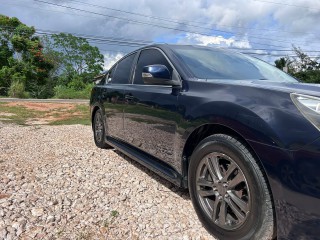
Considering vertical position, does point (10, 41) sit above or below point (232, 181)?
above

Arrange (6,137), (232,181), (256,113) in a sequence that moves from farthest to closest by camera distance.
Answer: (6,137) < (232,181) < (256,113)

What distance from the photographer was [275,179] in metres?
1.92

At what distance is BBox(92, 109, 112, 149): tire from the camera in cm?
507

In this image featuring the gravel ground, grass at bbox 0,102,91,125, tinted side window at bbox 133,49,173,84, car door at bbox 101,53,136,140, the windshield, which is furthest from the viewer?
grass at bbox 0,102,91,125

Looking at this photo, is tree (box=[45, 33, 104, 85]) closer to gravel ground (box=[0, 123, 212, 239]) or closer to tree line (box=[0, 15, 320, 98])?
tree line (box=[0, 15, 320, 98])

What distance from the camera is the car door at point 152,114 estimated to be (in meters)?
2.99

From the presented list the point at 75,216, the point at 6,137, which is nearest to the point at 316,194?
the point at 75,216

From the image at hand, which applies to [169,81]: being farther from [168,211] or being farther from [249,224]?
[249,224]

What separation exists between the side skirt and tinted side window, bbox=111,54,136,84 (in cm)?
85

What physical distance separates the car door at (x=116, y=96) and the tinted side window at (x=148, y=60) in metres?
0.23

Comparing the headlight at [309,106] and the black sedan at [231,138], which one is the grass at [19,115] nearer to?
the black sedan at [231,138]

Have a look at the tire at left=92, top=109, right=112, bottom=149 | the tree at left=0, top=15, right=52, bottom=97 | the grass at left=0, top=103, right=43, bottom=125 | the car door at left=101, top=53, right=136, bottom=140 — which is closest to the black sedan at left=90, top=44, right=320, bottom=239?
the car door at left=101, top=53, right=136, bottom=140

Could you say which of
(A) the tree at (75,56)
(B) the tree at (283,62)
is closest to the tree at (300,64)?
(B) the tree at (283,62)

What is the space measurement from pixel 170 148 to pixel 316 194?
4.88 ft
